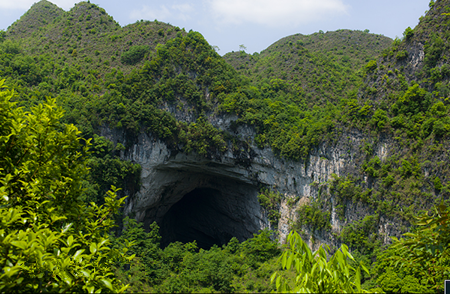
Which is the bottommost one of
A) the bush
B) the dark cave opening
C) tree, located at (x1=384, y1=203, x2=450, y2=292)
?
the dark cave opening

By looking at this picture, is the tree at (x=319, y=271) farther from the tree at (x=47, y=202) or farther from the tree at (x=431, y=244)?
the tree at (x=47, y=202)

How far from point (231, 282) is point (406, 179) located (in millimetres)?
12480

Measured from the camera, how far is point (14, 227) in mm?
3516

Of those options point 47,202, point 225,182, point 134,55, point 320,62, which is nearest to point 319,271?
point 47,202

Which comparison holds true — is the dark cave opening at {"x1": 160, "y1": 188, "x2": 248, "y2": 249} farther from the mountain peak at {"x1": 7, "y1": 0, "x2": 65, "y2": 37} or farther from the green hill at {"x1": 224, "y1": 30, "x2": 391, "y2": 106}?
the mountain peak at {"x1": 7, "y1": 0, "x2": 65, "y2": 37}

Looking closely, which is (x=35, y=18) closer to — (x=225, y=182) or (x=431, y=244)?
(x=225, y=182)

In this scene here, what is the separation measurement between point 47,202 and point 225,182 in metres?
26.4

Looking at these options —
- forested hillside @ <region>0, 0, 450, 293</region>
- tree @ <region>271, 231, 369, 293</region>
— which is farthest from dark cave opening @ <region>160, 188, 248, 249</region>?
tree @ <region>271, 231, 369, 293</region>

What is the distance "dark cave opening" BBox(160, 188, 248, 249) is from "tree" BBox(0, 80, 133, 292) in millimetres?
26987

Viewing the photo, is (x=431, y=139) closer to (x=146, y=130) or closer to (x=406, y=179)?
(x=406, y=179)

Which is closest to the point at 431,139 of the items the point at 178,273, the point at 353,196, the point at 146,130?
the point at 353,196

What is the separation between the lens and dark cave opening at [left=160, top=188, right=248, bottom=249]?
3133 centimetres

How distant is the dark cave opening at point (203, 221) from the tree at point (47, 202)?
27.0m

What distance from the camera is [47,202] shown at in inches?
148
